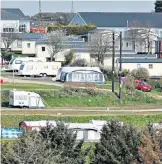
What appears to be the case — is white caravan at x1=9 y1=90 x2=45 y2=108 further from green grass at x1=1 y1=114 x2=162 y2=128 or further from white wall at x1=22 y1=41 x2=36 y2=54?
white wall at x1=22 y1=41 x2=36 y2=54

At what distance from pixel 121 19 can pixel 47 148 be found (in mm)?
40738

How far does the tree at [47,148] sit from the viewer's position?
514 inches

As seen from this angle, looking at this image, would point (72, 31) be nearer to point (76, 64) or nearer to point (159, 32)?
point (159, 32)

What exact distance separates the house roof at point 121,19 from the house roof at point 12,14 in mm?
5115

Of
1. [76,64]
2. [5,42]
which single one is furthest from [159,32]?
[76,64]

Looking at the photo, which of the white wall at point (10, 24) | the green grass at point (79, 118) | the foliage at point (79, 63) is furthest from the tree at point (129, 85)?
the white wall at point (10, 24)

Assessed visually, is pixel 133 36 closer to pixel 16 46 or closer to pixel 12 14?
pixel 16 46

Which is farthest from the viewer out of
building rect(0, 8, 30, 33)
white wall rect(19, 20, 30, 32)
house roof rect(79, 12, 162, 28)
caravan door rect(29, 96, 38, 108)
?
white wall rect(19, 20, 30, 32)

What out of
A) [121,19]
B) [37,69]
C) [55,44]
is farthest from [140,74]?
[121,19]

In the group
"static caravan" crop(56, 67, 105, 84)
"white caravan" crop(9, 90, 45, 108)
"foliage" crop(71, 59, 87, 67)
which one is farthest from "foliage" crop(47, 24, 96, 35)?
"white caravan" crop(9, 90, 45, 108)

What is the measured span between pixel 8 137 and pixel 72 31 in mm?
33332

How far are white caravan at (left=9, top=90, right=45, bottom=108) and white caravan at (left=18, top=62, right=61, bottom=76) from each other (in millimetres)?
8605

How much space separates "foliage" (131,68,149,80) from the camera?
35.3m

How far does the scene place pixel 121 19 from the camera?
55.5 m
